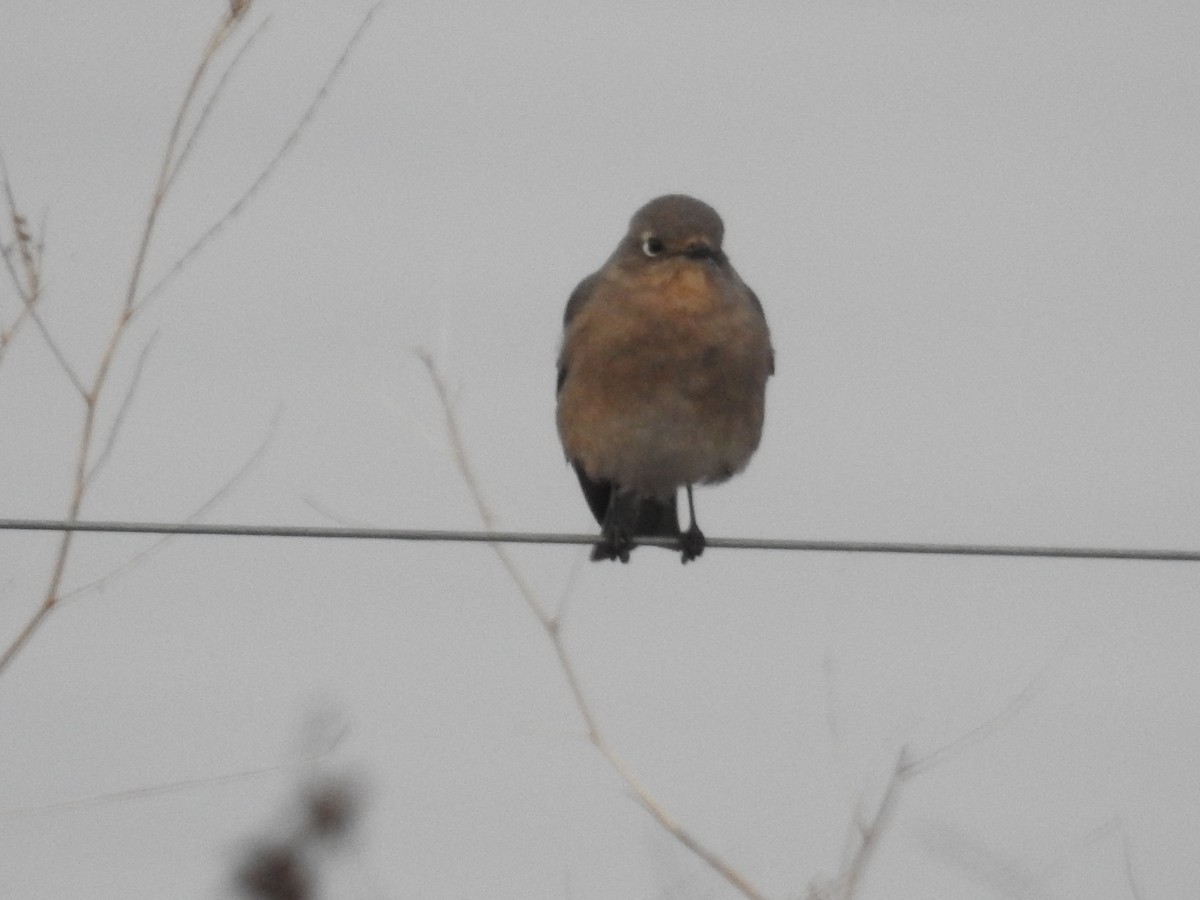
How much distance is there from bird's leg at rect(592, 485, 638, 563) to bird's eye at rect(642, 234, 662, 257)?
894 millimetres

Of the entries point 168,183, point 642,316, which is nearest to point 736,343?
point 642,316

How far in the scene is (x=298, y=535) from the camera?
4477 millimetres

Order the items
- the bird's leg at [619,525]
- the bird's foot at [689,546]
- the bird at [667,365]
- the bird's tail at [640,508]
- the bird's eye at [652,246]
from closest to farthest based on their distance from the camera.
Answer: the bird at [667,365], the bird's eye at [652,246], the bird's foot at [689,546], the bird's leg at [619,525], the bird's tail at [640,508]

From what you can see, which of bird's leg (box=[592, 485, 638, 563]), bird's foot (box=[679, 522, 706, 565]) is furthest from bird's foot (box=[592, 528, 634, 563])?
bird's foot (box=[679, 522, 706, 565])

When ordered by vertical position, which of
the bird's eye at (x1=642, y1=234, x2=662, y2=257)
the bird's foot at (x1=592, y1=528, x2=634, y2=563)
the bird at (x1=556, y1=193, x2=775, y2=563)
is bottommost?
the bird's foot at (x1=592, y1=528, x2=634, y2=563)

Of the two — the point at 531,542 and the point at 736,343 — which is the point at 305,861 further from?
the point at 736,343

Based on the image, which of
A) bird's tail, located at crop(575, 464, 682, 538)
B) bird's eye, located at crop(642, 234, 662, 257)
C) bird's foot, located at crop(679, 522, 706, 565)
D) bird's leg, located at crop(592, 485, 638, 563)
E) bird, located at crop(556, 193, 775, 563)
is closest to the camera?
bird, located at crop(556, 193, 775, 563)

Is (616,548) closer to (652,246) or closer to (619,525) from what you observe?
(619,525)

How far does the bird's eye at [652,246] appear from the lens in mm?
7098

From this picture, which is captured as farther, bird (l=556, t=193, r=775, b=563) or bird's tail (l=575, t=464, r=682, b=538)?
bird's tail (l=575, t=464, r=682, b=538)

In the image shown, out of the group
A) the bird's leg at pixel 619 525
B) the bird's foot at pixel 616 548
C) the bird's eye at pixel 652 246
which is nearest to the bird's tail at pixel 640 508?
the bird's leg at pixel 619 525

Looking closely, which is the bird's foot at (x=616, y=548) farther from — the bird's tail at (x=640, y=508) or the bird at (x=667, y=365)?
the bird's tail at (x=640, y=508)

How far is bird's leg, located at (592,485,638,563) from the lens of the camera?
7.31 meters

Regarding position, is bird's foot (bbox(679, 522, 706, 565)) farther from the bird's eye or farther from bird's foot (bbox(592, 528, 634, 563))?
the bird's eye
